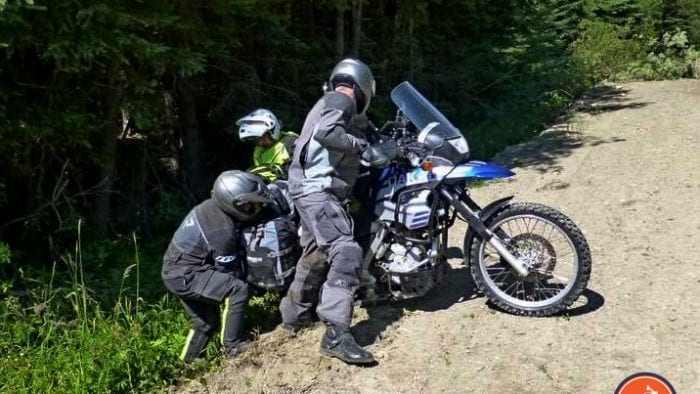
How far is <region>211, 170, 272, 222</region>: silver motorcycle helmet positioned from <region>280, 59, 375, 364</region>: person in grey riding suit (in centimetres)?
24

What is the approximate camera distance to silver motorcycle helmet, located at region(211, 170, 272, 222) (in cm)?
459

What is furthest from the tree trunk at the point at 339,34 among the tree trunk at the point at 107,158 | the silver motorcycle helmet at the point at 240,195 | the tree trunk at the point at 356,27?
the silver motorcycle helmet at the point at 240,195

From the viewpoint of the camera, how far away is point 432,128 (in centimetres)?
500

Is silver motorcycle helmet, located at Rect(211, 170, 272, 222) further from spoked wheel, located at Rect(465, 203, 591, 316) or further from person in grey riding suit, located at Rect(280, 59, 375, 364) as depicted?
spoked wheel, located at Rect(465, 203, 591, 316)

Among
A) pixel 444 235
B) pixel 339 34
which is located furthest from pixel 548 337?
pixel 339 34

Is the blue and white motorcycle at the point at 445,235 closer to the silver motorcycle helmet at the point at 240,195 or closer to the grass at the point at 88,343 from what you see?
the silver motorcycle helmet at the point at 240,195

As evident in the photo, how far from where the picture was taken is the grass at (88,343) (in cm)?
421

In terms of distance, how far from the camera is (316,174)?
466cm

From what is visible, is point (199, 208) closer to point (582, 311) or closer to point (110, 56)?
point (110, 56)

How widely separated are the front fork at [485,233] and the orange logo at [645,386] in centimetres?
171

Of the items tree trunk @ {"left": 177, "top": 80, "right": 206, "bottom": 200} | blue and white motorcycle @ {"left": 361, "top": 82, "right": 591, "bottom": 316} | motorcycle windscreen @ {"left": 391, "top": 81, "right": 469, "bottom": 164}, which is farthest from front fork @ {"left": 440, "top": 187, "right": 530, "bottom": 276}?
tree trunk @ {"left": 177, "top": 80, "right": 206, "bottom": 200}

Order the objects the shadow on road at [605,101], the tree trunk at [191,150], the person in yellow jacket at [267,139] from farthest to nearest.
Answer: the shadow on road at [605,101] < the tree trunk at [191,150] < the person in yellow jacket at [267,139]

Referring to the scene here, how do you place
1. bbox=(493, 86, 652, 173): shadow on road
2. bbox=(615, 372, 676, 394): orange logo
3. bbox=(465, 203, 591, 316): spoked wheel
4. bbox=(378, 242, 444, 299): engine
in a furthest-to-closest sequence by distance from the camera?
Result: bbox=(493, 86, 652, 173): shadow on road < bbox=(378, 242, 444, 299): engine < bbox=(465, 203, 591, 316): spoked wheel < bbox=(615, 372, 676, 394): orange logo

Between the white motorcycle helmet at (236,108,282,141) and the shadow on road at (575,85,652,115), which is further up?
the white motorcycle helmet at (236,108,282,141)
